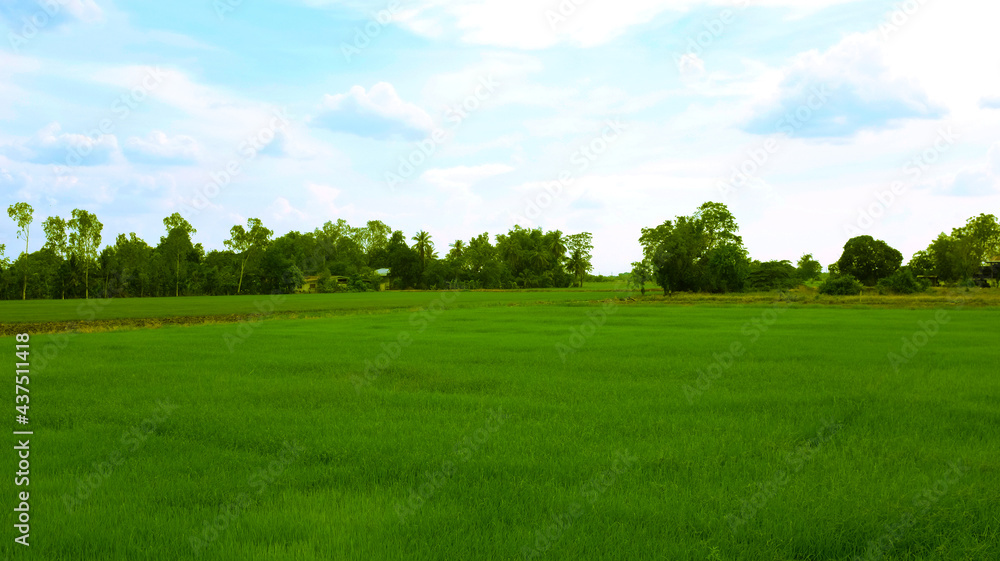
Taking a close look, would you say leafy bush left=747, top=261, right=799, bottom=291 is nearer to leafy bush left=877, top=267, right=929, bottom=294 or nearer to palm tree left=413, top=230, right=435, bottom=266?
leafy bush left=877, top=267, right=929, bottom=294

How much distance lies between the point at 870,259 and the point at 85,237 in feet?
359

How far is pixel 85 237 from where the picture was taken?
87.4 metres

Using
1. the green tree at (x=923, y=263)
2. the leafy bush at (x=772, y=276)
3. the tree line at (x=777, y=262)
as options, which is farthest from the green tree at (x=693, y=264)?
the green tree at (x=923, y=263)

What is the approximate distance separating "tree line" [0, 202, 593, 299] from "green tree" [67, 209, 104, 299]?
0.14 m

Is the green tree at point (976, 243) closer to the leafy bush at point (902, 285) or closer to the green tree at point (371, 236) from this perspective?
the leafy bush at point (902, 285)

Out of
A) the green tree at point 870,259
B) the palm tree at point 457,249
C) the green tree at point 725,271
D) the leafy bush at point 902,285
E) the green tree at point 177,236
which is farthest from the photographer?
the palm tree at point 457,249

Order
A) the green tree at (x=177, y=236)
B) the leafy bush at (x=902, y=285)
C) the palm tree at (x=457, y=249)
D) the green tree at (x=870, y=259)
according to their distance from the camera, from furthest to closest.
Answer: the palm tree at (x=457, y=249) < the green tree at (x=177, y=236) < the green tree at (x=870, y=259) < the leafy bush at (x=902, y=285)

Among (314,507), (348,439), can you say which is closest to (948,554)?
(314,507)

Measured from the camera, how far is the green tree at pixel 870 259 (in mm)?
84831

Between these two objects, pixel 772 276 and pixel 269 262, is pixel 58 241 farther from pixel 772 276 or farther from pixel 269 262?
pixel 772 276

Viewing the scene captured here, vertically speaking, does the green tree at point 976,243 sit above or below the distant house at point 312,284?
above

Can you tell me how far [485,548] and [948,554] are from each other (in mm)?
3920

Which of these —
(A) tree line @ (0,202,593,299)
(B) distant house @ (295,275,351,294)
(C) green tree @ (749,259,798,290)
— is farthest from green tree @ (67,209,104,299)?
(C) green tree @ (749,259,798,290)

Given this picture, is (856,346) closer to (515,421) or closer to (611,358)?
(611,358)
